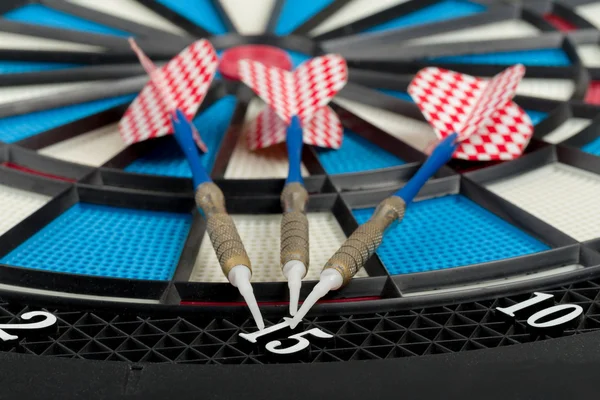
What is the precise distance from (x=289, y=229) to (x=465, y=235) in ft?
2.73

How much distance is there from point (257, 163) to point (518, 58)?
2.13 m

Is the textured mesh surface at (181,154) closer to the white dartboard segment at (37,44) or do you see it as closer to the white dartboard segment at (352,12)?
the white dartboard segment at (37,44)

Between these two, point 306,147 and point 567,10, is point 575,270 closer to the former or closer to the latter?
point 306,147

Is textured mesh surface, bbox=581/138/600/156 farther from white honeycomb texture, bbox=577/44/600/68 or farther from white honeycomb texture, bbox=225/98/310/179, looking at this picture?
white honeycomb texture, bbox=225/98/310/179

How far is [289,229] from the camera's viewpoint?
87.8 inches

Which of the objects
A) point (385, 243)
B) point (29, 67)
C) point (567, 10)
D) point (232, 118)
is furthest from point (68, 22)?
Result: point (567, 10)

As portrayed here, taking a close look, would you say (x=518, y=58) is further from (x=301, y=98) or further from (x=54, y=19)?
(x=54, y=19)

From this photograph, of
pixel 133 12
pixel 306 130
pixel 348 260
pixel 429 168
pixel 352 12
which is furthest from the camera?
pixel 352 12

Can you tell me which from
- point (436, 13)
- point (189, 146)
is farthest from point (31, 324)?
point (436, 13)

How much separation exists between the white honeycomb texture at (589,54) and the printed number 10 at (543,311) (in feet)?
8.67

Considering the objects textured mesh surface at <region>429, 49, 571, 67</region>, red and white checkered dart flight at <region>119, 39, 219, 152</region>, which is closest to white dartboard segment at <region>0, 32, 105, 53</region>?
red and white checkered dart flight at <region>119, 39, 219, 152</region>

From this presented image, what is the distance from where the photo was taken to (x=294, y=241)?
84.4 inches

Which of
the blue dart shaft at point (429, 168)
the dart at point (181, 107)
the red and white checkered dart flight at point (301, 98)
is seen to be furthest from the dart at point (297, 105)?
the blue dart shaft at point (429, 168)

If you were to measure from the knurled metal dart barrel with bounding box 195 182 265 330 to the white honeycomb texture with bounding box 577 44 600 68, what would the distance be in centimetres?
284
